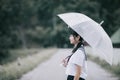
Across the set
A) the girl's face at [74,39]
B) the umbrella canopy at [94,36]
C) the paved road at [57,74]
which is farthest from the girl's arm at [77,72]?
the paved road at [57,74]

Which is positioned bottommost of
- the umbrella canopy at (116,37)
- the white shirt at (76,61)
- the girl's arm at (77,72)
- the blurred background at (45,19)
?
the girl's arm at (77,72)

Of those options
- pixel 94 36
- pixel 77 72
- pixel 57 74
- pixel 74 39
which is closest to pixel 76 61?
pixel 77 72

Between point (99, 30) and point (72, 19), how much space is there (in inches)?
27.5

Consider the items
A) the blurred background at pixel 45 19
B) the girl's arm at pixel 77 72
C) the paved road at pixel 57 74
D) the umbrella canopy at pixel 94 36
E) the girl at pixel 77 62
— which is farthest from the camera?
the blurred background at pixel 45 19

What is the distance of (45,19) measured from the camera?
8050 cm

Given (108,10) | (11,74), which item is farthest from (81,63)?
(108,10)

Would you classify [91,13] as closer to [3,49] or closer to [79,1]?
[79,1]

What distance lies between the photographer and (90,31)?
884cm

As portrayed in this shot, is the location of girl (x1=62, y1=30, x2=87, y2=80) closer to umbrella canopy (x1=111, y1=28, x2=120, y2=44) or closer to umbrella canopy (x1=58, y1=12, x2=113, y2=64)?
umbrella canopy (x1=58, y1=12, x2=113, y2=64)

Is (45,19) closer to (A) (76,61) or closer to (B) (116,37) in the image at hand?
(B) (116,37)

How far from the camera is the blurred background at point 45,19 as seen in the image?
2955 cm

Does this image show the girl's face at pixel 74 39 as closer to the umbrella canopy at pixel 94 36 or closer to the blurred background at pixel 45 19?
the umbrella canopy at pixel 94 36

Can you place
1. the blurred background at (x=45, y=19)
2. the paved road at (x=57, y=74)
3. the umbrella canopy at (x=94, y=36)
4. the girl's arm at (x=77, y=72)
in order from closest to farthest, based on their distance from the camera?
the girl's arm at (x=77, y=72)
the umbrella canopy at (x=94, y=36)
the paved road at (x=57, y=74)
the blurred background at (x=45, y=19)

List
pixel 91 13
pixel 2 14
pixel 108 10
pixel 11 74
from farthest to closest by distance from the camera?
pixel 2 14
pixel 108 10
pixel 91 13
pixel 11 74
